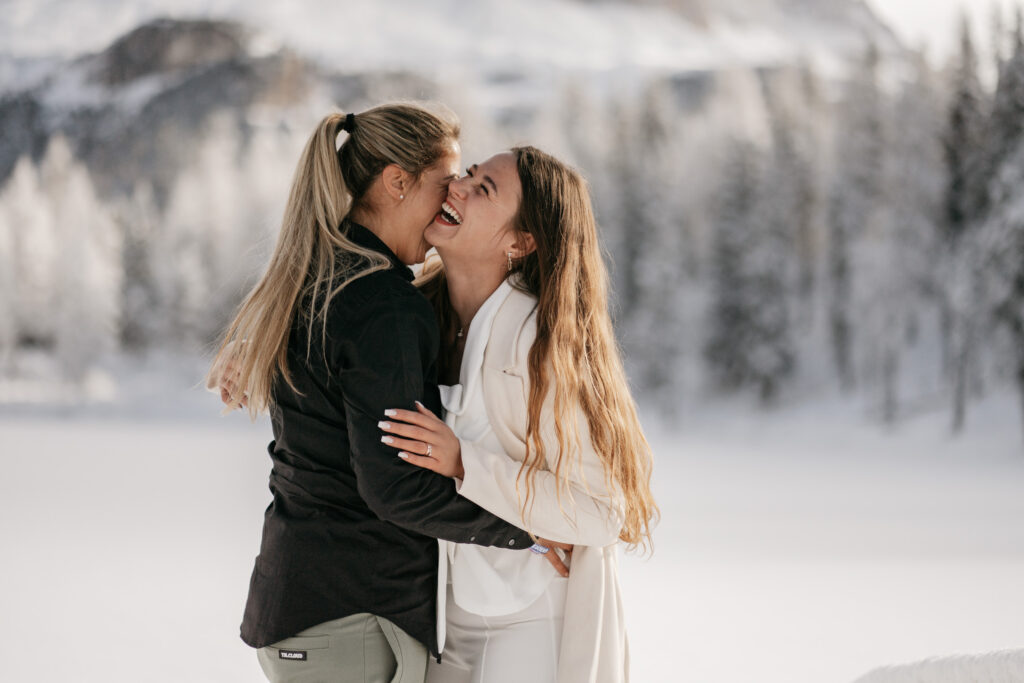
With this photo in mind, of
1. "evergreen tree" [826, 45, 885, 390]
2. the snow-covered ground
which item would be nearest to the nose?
the snow-covered ground

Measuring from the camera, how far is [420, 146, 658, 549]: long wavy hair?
2.66 meters

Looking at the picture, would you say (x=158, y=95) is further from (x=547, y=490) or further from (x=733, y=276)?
(x=547, y=490)

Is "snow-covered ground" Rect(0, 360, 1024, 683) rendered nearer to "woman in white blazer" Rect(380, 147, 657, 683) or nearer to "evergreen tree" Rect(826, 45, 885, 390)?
"woman in white blazer" Rect(380, 147, 657, 683)

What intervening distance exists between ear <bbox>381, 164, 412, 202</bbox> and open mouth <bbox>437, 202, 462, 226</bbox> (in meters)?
0.14

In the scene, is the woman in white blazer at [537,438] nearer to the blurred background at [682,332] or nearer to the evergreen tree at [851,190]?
the blurred background at [682,332]

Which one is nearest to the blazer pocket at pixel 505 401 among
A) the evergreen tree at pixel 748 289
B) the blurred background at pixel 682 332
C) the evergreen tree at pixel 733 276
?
the blurred background at pixel 682 332

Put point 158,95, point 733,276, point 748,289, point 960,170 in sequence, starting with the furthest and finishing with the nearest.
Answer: point 158,95
point 733,276
point 748,289
point 960,170

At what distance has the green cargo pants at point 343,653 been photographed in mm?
2477

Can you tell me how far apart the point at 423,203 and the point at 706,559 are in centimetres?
948

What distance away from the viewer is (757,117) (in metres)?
36.7

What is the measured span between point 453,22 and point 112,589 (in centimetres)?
6943

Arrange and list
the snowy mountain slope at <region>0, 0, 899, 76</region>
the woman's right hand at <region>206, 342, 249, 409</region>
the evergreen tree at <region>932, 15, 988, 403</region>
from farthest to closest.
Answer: the snowy mountain slope at <region>0, 0, 899, 76</region>
the evergreen tree at <region>932, 15, 988, 403</region>
the woman's right hand at <region>206, 342, 249, 409</region>

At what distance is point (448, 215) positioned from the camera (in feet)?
9.50

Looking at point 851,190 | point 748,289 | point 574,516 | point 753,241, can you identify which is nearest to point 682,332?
point 748,289
